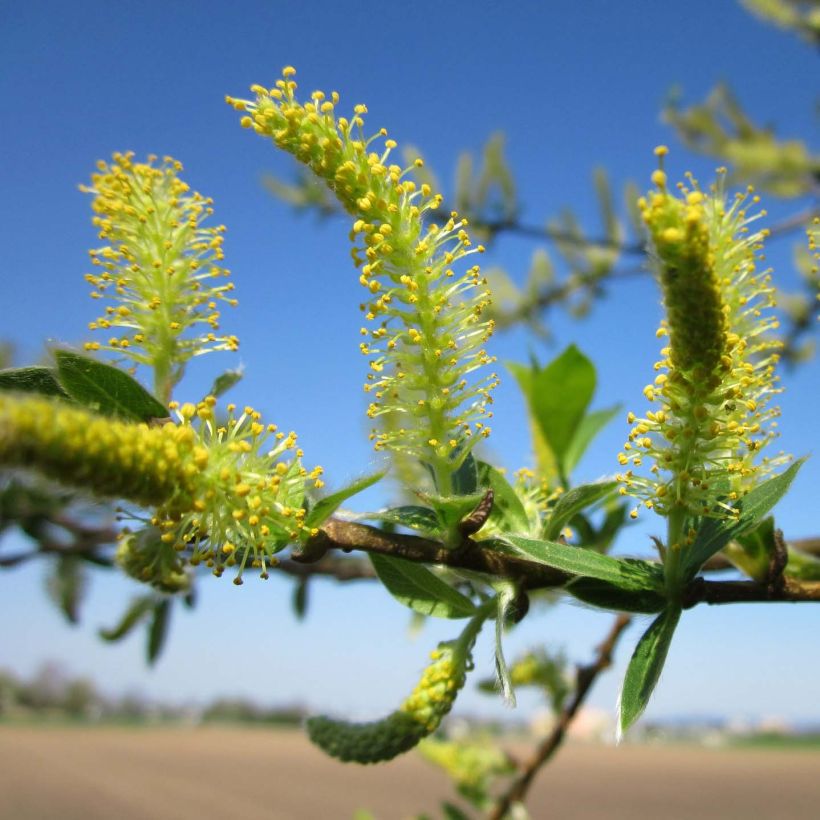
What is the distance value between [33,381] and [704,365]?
603mm

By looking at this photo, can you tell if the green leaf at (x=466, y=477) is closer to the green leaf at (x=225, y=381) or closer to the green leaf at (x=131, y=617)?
the green leaf at (x=225, y=381)

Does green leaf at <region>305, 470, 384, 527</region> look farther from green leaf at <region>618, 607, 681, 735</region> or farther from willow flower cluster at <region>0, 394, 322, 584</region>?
green leaf at <region>618, 607, 681, 735</region>

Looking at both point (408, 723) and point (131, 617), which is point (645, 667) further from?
point (131, 617)

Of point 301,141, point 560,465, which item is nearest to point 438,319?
point 301,141

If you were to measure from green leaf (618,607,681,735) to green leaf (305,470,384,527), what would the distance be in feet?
0.95

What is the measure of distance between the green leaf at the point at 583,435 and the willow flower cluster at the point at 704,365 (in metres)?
0.39

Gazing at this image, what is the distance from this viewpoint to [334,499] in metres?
0.70

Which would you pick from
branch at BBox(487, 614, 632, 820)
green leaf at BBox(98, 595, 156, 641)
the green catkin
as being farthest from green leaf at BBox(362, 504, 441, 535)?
green leaf at BBox(98, 595, 156, 641)

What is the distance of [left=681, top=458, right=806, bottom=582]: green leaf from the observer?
70 cm

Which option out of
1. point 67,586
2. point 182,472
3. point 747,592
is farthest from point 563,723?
point 67,586

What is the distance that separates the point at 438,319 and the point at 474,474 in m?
0.16

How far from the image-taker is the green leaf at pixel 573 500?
79 centimetres

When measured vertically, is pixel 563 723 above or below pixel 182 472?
below

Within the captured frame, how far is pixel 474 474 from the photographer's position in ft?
2.63
